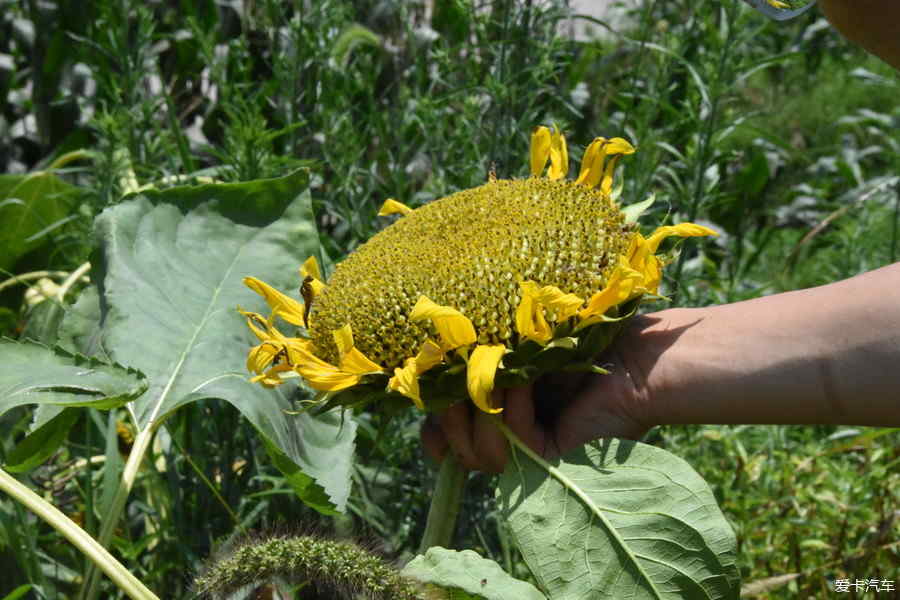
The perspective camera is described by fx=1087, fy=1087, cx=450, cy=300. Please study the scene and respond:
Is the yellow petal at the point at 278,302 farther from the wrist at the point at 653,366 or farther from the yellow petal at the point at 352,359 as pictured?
the wrist at the point at 653,366

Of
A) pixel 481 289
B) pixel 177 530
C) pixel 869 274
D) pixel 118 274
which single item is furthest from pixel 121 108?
pixel 869 274

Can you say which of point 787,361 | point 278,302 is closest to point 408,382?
point 278,302

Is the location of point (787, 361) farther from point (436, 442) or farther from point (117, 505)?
Result: point (117, 505)

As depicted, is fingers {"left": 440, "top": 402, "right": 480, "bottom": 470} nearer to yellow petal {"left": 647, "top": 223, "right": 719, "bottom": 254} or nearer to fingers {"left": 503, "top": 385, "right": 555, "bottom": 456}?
fingers {"left": 503, "top": 385, "right": 555, "bottom": 456}

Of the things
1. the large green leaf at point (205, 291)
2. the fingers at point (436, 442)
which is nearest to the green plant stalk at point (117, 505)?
the large green leaf at point (205, 291)

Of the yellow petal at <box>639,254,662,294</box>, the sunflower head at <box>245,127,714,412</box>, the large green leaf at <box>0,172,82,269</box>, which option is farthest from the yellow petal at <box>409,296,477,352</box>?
the large green leaf at <box>0,172,82,269</box>

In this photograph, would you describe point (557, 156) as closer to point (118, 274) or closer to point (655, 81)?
point (118, 274)
